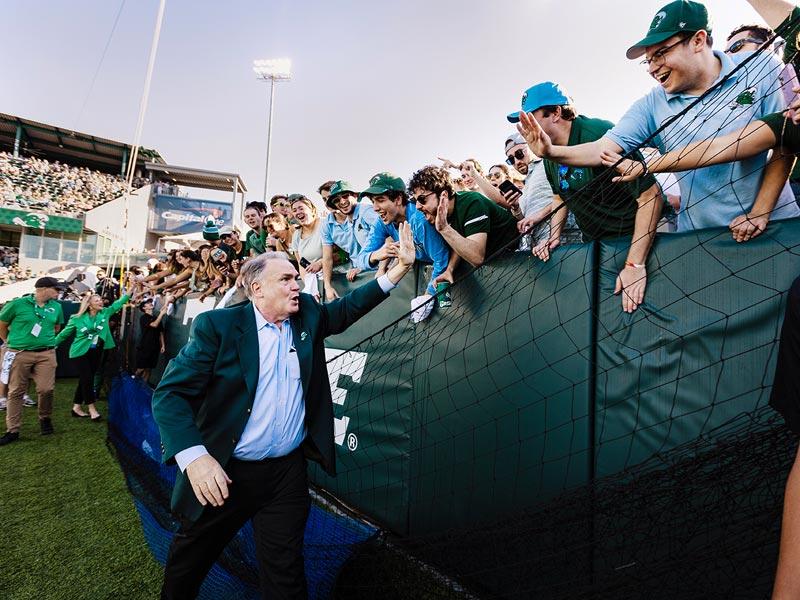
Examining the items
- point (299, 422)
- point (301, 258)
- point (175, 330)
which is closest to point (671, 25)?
point (299, 422)

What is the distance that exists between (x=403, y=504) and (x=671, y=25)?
306cm

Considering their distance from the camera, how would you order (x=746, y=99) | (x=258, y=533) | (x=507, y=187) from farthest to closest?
1. (x=507, y=187)
2. (x=258, y=533)
3. (x=746, y=99)

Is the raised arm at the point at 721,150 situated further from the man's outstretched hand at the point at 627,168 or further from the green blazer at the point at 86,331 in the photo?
the green blazer at the point at 86,331

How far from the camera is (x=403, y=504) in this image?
10.3 feet

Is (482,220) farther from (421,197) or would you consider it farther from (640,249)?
(640,249)

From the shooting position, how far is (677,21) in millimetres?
1872

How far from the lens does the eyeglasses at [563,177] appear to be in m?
2.53

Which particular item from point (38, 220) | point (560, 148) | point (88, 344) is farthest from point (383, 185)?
point (38, 220)

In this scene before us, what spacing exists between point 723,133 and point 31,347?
7383 millimetres

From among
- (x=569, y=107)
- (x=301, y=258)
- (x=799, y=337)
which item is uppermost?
(x=569, y=107)

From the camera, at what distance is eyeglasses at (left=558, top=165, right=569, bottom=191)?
2.53m

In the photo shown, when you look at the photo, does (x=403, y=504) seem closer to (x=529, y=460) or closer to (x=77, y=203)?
(x=529, y=460)

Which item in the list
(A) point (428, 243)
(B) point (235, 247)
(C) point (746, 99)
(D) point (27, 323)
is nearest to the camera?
(C) point (746, 99)

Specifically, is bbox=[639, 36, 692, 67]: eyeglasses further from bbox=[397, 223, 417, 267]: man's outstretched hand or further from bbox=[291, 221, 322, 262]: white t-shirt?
bbox=[291, 221, 322, 262]: white t-shirt
